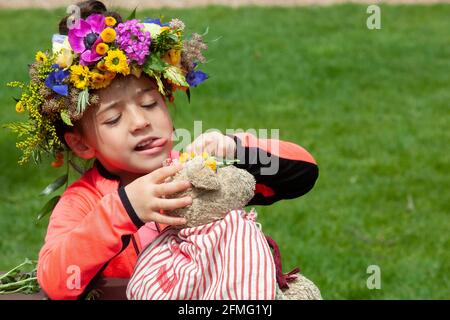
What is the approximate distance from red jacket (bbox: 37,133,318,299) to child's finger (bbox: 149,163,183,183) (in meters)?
0.13

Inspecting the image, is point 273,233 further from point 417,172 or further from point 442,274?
point 417,172

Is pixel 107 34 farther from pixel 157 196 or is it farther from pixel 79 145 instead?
pixel 157 196

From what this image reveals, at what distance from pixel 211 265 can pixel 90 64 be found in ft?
3.20

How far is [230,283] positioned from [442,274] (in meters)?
3.07

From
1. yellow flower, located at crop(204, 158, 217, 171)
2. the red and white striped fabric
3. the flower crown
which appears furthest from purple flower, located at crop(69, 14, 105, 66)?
the red and white striped fabric

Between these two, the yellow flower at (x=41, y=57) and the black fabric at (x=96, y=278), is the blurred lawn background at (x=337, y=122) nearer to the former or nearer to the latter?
the yellow flower at (x=41, y=57)

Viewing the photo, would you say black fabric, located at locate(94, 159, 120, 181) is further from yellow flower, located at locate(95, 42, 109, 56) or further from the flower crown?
yellow flower, located at locate(95, 42, 109, 56)

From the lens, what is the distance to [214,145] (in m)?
3.26

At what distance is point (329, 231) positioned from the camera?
6090mm

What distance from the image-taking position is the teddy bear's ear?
8.95 ft

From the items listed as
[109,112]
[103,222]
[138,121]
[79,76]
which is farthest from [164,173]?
[79,76]

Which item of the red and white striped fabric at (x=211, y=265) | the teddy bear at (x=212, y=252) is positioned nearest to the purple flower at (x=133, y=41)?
the teddy bear at (x=212, y=252)
